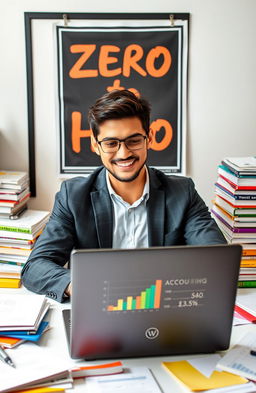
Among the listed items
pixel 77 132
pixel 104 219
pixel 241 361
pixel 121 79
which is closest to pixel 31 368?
pixel 241 361

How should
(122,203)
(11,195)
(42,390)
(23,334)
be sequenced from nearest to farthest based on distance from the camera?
(42,390)
(23,334)
(122,203)
(11,195)

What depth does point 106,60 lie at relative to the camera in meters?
2.72

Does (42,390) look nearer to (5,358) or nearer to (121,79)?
(5,358)

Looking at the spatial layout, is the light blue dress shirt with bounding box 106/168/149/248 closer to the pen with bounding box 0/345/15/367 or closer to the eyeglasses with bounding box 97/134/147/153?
the eyeglasses with bounding box 97/134/147/153

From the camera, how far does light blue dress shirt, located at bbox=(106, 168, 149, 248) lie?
6.52 ft

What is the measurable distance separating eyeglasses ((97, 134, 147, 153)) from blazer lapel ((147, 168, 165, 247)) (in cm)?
20

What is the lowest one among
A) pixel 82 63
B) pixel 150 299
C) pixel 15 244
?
pixel 15 244

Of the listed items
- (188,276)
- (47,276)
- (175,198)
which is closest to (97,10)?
(175,198)

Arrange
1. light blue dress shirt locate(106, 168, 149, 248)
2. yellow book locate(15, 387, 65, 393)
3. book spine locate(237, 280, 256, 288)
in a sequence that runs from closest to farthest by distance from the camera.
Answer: yellow book locate(15, 387, 65, 393), book spine locate(237, 280, 256, 288), light blue dress shirt locate(106, 168, 149, 248)

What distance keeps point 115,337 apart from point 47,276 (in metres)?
0.52

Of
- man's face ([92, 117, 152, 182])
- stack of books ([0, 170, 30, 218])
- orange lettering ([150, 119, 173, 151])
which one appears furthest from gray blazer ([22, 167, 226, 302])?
orange lettering ([150, 119, 173, 151])

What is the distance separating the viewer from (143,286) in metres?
1.20

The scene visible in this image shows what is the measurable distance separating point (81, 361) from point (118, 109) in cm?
97

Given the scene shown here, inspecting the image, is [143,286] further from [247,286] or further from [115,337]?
[247,286]
